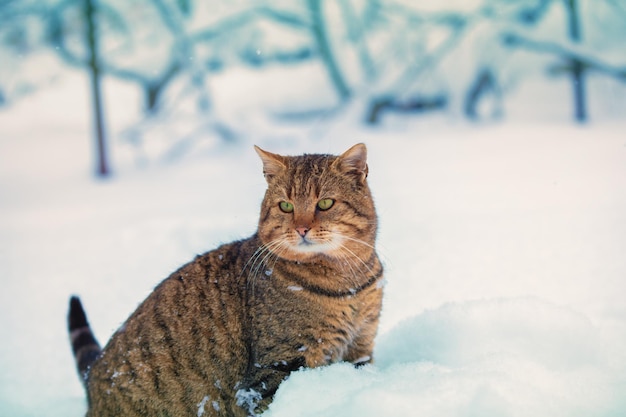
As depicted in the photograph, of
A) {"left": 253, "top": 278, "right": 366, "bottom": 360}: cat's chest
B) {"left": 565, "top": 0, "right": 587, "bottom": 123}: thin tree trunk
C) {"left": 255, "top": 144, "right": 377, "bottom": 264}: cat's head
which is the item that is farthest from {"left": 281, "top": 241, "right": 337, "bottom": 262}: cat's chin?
{"left": 565, "top": 0, "right": 587, "bottom": 123}: thin tree trunk

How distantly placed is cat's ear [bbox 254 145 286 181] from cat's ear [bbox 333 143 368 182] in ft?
0.70

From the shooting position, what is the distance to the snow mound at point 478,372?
6.59 feet

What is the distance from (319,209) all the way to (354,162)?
0.23 m

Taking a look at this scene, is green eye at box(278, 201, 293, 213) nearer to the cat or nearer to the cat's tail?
the cat

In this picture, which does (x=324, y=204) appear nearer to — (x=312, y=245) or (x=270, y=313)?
(x=312, y=245)

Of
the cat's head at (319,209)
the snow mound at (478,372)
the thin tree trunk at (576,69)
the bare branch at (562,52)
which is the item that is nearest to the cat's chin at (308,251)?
the cat's head at (319,209)

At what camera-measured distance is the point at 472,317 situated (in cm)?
277

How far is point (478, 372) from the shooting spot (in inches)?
85.5

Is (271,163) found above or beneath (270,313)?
above

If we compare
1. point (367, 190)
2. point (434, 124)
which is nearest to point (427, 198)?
point (434, 124)

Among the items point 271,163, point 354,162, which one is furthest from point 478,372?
→ point 271,163

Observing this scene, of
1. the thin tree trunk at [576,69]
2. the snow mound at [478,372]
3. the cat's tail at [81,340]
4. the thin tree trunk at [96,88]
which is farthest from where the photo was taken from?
the thin tree trunk at [576,69]

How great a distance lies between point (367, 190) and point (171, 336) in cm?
93

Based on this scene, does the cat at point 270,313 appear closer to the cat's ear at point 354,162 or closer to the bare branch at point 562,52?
the cat's ear at point 354,162
